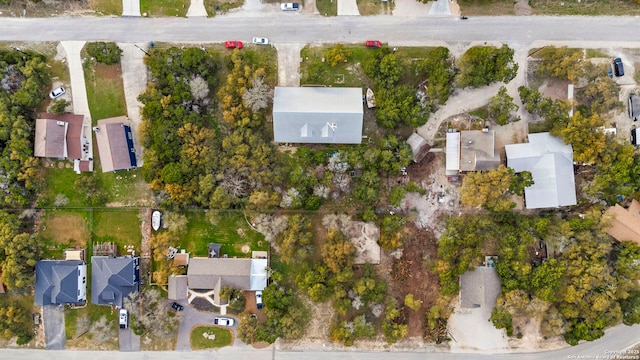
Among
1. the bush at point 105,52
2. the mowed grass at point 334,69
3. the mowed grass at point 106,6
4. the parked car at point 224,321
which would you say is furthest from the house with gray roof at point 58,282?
the mowed grass at point 334,69

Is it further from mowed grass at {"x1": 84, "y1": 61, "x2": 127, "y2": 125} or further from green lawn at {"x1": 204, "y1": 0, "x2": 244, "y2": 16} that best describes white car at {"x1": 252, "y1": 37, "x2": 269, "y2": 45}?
mowed grass at {"x1": 84, "y1": 61, "x2": 127, "y2": 125}

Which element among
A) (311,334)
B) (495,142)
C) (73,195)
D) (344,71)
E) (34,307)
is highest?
(344,71)

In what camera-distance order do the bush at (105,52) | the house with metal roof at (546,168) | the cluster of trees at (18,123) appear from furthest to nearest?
the bush at (105,52)
the cluster of trees at (18,123)
the house with metal roof at (546,168)

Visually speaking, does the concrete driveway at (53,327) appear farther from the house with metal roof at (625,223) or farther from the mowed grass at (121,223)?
the house with metal roof at (625,223)

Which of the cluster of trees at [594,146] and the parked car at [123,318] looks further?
the parked car at [123,318]

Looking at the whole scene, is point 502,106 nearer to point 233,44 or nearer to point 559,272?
point 559,272

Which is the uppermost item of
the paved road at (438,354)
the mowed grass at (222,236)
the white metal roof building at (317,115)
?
the white metal roof building at (317,115)

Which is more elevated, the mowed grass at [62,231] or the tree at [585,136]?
the tree at [585,136]

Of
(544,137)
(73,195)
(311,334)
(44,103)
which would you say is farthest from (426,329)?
(44,103)

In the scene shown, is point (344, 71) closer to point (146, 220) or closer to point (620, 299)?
point (146, 220)
